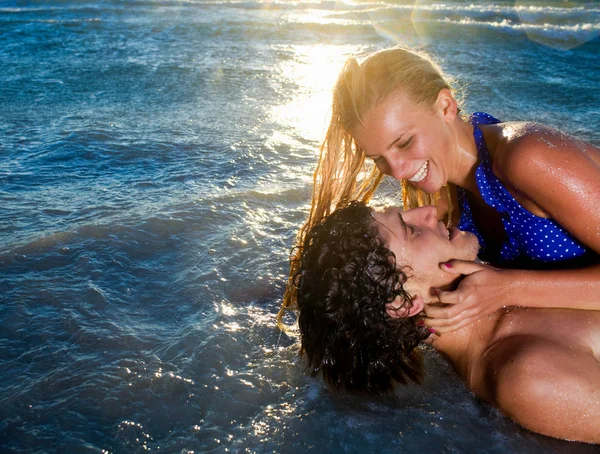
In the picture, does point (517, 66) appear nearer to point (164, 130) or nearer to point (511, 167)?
point (164, 130)

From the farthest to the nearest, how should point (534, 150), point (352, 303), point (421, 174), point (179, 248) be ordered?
point (179, 248) < point (421, 174) < point (352, 303) < point (534, 150)

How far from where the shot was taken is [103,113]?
8.05 m

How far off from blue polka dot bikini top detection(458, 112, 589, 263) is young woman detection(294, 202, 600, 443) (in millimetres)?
358

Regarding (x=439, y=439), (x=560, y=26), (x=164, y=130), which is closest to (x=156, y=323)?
(x=439, y=439)

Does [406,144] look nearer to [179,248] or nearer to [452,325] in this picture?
[452,325]

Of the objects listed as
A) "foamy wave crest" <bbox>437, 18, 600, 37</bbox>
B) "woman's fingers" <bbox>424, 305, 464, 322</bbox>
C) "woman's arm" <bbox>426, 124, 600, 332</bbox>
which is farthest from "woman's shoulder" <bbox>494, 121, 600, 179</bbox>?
"foamy wave crest" <bbox>437, 18, 600, 37</bbox>

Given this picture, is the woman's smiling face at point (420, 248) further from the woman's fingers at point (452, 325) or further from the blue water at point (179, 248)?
the blue water at point (179, 248)

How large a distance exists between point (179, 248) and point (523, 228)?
282cm

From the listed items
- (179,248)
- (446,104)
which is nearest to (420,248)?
(446,104)

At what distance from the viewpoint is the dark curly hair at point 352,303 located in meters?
3.23

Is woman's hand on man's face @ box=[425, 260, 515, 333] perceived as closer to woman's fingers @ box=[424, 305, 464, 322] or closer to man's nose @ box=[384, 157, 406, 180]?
woman's fingers @ box=[424, 305, 464, 322]

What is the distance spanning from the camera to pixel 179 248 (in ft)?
16.5

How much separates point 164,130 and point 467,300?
5.39 meters

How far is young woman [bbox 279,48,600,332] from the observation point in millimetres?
3129
